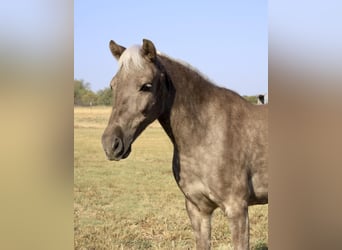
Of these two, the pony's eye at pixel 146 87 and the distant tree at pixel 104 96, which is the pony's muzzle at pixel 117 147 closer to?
the pony's eye at pixel 146 87

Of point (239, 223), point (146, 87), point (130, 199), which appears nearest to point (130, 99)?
point (146, 87)

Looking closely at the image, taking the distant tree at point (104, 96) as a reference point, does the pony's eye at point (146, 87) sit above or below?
below

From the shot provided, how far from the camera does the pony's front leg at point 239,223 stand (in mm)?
1555

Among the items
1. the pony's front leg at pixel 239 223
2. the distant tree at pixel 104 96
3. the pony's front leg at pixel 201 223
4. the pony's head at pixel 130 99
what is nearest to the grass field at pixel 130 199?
the distant tree at pixel 104 96

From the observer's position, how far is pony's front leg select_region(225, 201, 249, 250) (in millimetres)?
1555

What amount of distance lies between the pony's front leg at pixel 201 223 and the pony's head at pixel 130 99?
Result: 0.54m

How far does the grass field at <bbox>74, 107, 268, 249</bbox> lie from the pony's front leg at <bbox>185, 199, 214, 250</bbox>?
1.82 ft

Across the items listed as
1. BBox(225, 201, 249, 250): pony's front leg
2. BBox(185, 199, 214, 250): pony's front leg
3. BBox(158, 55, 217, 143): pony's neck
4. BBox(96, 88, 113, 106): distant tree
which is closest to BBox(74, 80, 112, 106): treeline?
BBox(96, 88, 113, 106): distant tree

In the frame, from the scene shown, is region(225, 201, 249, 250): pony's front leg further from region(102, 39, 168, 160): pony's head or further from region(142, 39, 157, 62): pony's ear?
region(142, 39, 157, 62): pony's ear
